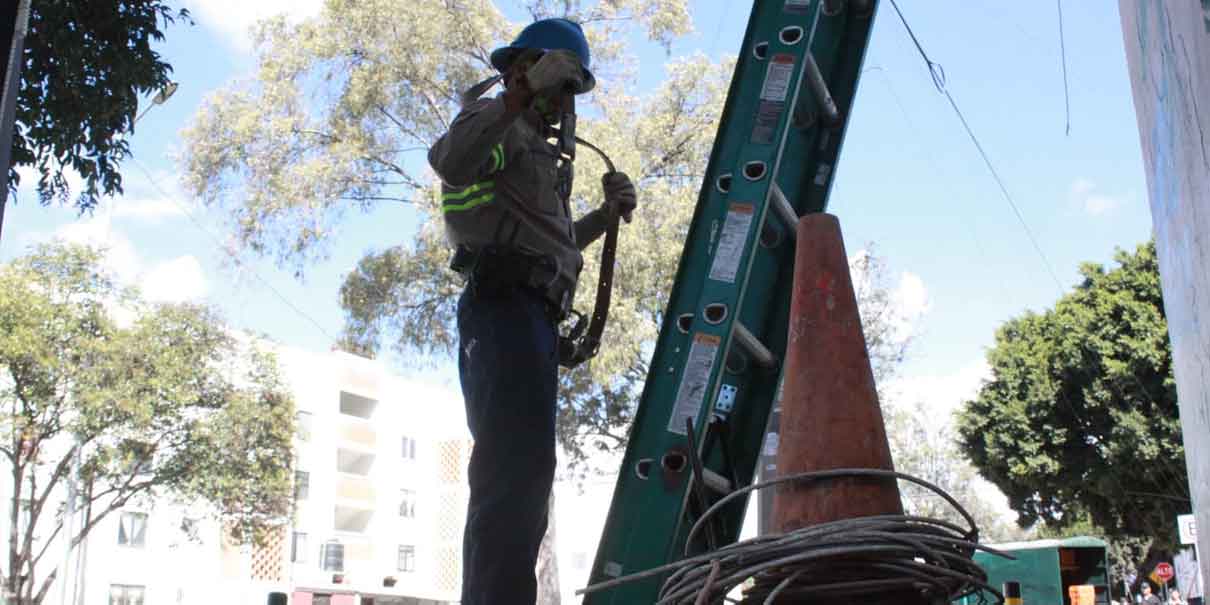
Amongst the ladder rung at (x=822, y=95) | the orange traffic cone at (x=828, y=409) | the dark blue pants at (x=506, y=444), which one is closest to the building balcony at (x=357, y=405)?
the ladder rung at (x=822, y=95)

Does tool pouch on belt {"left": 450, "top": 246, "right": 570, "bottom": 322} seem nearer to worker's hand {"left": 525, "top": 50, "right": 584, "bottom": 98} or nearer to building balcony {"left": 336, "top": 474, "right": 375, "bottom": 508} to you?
worker's hand {"left": 525, "top": 50, "right": 584, "bottom": 98}

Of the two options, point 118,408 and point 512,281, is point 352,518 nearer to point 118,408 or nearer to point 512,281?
point 118,408

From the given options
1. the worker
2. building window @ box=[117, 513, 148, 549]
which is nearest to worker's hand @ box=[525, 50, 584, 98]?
the worker

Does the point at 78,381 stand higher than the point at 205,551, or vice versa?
the point at 78,381

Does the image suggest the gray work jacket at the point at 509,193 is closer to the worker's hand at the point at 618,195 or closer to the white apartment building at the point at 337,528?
the worker's hand at the point at 618,195

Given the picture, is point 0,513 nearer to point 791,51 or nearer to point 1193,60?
point 791,51

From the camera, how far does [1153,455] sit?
23234 mm

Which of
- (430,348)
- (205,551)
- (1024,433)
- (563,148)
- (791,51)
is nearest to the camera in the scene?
(563,148)

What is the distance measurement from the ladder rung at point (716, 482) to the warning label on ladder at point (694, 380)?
23cm

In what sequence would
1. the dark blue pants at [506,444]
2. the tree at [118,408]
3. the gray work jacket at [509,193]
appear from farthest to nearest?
the tree at [118,408] → the gray work jacket at [509,193] → the dark blue pants at [506,444]

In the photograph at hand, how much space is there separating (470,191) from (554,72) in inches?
12.2

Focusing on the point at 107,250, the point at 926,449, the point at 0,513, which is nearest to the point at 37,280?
the point at 107,250

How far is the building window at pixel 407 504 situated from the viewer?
4963cm

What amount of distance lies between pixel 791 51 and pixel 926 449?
35.0 metres
